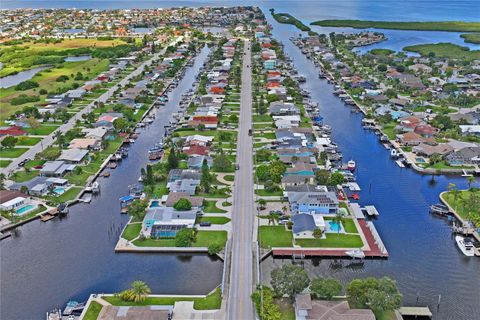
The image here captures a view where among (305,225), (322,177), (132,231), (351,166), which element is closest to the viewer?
(305,225)

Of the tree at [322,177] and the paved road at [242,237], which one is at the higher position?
the tree at [322,177]

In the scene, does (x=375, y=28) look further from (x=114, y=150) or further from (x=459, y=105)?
(x=114, y=150)

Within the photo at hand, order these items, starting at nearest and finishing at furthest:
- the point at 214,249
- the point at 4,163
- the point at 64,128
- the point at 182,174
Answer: the point at 214,249 < the point at 182,174 < the point at 4,163 < the point at 64,128

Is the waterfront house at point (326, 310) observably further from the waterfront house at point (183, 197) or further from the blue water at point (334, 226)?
the waterfront house at point (183, 197)

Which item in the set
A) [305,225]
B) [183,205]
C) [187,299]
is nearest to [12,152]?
[183,205]

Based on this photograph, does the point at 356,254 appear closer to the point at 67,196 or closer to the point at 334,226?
the point at 334,226

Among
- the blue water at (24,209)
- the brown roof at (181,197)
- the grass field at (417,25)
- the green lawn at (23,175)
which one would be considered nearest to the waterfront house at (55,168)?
the green lawn at (23,175)

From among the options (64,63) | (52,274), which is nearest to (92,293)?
(52,274)
